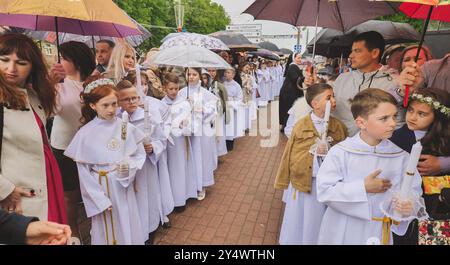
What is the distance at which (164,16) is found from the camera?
31625 mm

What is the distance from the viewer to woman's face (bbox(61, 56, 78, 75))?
115 inches

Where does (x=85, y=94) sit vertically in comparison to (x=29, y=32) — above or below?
below

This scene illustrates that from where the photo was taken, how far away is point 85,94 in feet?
8.52

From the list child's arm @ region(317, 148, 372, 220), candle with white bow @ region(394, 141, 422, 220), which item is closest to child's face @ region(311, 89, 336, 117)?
child's arm @ region(317, 148, 372, 220)

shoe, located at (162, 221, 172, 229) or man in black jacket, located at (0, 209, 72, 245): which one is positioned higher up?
man in black jacket, located at (0, 209, 72, 245)

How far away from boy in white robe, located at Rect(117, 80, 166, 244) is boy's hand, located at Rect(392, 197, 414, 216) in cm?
229

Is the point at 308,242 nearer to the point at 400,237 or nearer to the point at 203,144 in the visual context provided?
the point at 400,237

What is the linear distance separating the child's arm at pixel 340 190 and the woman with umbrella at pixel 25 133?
2097mm

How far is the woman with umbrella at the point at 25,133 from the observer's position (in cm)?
187

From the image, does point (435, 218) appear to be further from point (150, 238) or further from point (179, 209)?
point (179, 209)

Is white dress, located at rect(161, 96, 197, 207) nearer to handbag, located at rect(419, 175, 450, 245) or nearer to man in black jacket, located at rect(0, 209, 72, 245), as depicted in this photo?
man in black jacket, located at rect(0, 209, 72, 245)

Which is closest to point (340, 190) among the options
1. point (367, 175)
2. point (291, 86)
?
point (367, 175)
